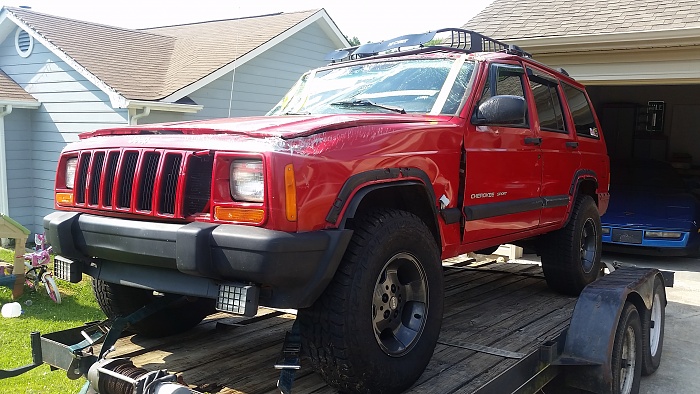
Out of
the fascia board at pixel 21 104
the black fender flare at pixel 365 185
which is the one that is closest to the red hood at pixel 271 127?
the black fender flare at pixel 365 185

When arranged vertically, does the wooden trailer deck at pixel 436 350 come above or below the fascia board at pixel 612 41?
below

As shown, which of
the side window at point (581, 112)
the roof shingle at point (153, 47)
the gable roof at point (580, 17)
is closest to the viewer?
the side window at point (581, 112)

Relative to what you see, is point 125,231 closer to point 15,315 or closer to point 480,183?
point 480,183

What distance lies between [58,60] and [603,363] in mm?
11409

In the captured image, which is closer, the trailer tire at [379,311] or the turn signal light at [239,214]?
the turn signal light at [239,214]

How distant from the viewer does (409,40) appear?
4582 mm

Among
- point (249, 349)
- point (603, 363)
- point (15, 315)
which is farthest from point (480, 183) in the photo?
point (15, 315)

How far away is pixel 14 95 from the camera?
465 inches

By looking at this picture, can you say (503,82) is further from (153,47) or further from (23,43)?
(23,43)

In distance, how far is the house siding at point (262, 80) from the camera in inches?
474

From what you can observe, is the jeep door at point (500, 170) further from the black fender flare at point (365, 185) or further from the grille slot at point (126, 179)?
the grille slot at point (126, 179)

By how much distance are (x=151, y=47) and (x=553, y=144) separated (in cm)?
1114

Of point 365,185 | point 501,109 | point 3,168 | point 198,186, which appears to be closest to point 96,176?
point 198,186

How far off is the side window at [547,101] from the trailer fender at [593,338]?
58.0 inches
